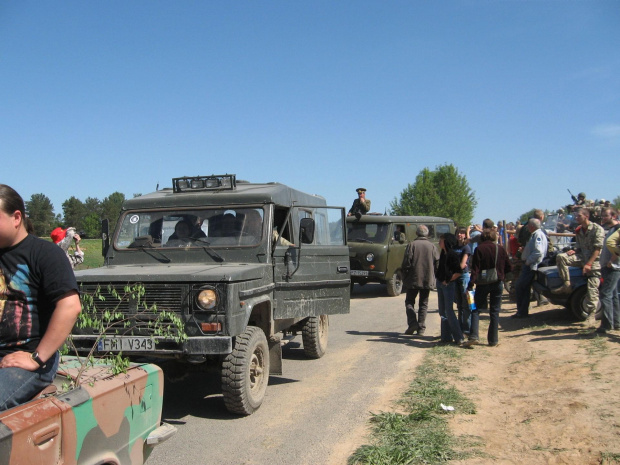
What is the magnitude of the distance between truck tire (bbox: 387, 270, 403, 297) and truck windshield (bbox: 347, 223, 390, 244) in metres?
1.07

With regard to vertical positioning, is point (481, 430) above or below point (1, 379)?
below

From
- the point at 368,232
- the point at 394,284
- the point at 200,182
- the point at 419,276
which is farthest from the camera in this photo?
the point at 368,232

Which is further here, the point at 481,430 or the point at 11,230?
the point at 481,430

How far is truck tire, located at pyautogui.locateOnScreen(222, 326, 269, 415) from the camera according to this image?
216 inches

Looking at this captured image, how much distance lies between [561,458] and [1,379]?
384cm

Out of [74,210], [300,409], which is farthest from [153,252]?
[74,210]

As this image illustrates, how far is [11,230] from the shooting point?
283 centimetres

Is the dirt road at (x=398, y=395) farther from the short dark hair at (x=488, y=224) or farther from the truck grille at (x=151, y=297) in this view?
the short dark hair at (x=488, y=224)

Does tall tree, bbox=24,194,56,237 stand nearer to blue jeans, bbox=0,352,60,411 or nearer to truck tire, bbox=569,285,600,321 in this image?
truck tire, bbox=569,285,600,321

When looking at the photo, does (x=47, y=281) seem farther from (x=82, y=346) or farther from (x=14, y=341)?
(x=82, y=346)

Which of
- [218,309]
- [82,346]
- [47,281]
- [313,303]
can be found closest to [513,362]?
[313,303]

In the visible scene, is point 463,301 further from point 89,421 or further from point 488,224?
point 89,421

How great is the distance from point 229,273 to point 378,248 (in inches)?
409

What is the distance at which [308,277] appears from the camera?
23.2 feet
